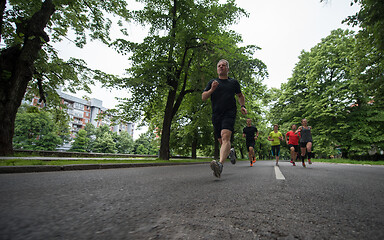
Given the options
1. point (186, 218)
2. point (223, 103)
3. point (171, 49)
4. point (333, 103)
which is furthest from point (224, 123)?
point (333, 103)

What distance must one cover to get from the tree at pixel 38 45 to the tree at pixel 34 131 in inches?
1194

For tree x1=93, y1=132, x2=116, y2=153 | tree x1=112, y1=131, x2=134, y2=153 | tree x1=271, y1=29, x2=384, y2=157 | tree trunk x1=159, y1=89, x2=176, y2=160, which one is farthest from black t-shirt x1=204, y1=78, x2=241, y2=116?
tree x1=112, y1=131, x2=134, y2=153

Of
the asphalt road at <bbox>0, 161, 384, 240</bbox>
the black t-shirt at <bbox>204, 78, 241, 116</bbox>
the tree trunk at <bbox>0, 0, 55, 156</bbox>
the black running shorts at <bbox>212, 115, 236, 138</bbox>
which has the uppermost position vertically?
the tree trunk at <bbox>0, 0, 55, 156</bbox>

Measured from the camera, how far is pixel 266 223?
4.73 ft

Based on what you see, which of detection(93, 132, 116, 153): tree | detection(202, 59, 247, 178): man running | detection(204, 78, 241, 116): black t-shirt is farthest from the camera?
detection(93, 132, 116, 153): tree

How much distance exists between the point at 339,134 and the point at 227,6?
18.6 meters

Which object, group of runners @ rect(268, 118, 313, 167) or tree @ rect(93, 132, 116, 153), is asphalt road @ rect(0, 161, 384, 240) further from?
tree @ rect(93, 132, 116, 153)

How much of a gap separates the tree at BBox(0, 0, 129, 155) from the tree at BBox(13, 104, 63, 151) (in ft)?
99.5

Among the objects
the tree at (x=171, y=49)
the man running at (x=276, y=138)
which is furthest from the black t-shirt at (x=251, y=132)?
the tree at (x=171, y=49)

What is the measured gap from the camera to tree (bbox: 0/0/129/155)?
396 inches

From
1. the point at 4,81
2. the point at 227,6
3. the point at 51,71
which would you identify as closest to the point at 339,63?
the point at 227,6

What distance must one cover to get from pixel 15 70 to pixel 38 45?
1.65m

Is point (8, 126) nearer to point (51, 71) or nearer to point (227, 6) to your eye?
point (51, 71)

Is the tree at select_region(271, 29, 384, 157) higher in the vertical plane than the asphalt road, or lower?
higher
